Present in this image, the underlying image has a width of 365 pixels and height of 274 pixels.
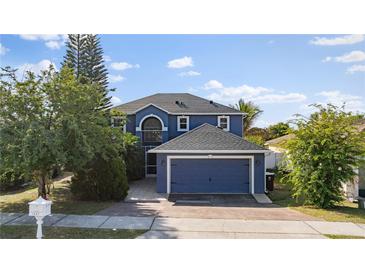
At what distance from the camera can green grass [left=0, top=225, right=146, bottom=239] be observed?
7.53 metres

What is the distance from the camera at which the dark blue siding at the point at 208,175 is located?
14797 mm

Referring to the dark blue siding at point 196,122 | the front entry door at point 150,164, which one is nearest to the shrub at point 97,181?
the front entry door at point 150,164

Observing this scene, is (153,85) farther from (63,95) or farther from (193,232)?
(193,232)

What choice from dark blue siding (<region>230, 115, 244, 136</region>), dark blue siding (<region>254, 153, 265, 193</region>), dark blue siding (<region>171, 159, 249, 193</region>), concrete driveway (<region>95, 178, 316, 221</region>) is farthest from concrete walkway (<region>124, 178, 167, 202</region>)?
dark blue siding (<region>230, 115, 244, 136</region>)

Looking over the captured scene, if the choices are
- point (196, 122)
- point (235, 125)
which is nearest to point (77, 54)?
point (196, 122)

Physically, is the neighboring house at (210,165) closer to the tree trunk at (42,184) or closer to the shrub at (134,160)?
the shrub at (134,160)

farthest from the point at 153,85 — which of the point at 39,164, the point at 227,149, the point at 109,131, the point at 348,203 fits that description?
the point at 348,203

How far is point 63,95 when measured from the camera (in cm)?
1026

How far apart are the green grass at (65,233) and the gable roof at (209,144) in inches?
269

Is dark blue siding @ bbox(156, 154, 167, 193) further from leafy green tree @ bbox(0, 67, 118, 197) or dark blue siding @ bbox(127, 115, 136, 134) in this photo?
dark blue siding @ bbox(127, 115, 136, 134)

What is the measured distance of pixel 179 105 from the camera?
20969 millimetres
